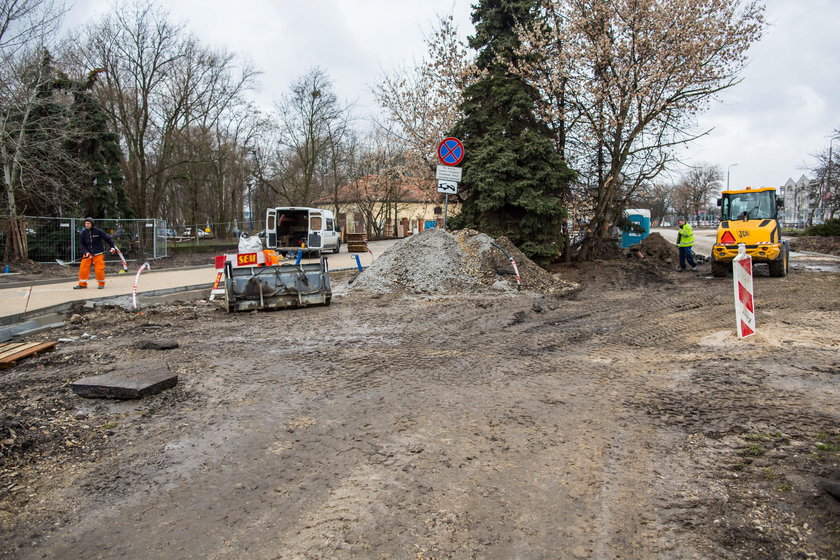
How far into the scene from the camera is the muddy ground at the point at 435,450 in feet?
8.83

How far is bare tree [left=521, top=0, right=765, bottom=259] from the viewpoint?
1653cm

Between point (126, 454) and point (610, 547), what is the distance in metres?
3.22

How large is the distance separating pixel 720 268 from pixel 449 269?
8732 millimetres

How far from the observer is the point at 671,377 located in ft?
17.7

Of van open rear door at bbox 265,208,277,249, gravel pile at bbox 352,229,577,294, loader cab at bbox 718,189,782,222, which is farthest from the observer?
van open rear door at bbox 265,208,277,249

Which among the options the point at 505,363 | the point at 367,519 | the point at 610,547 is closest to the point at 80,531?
the point at 367,519

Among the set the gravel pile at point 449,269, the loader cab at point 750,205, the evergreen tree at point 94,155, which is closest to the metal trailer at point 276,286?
the gravel pile at point 449,269

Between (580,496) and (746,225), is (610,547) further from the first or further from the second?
(746,225)

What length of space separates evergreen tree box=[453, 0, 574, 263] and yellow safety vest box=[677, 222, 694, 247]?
4.03 metres

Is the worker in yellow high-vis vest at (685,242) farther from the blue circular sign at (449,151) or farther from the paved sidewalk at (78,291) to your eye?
the paved sidewalk at (78,291)

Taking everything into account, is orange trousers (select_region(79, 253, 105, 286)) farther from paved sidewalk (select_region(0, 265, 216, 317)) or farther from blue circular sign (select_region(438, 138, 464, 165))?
blue circular sign (select_region(438, 138, 464, 165))

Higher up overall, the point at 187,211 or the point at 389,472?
the point at 187,211

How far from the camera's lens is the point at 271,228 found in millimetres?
24781

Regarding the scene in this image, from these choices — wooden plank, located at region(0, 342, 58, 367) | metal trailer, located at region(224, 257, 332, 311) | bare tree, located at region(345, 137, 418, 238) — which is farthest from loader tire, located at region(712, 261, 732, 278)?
bare tree, located at region(345, 137, 418, 238)
